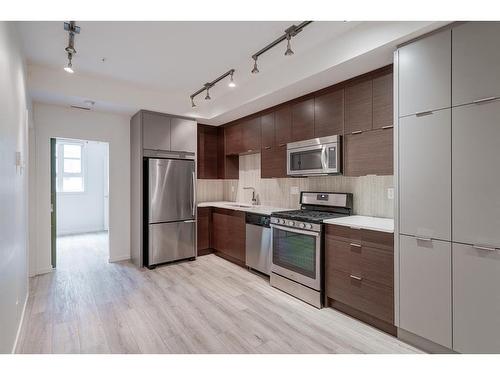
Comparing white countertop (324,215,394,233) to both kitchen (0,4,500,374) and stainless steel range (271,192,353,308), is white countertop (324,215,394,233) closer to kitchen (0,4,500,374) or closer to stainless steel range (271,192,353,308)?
kitchen (0,4,500,374)

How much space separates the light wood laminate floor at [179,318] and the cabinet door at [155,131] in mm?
1950

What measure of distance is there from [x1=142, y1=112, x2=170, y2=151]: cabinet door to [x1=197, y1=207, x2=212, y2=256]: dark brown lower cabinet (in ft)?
4.13

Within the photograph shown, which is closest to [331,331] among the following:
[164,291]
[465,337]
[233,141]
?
[465,337]

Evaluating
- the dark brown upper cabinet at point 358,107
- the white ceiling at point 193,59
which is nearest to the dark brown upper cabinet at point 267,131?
the white ceiling at point 193,59

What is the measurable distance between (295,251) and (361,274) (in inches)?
31.3

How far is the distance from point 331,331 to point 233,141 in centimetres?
334

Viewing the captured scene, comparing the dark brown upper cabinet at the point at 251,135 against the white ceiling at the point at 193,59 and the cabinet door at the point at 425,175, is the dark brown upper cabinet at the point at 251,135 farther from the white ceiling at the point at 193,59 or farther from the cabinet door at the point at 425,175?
the cabinet door at the point at 425,175

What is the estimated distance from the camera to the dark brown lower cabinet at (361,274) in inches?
89.2

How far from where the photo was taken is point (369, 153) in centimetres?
268

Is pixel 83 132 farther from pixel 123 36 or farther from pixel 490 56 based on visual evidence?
pixel 490 56

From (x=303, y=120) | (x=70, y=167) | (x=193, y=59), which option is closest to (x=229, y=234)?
(x=303, y=120)

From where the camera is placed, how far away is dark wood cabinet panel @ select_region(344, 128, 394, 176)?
2533 mm

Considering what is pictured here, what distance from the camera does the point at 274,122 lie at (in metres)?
3.84

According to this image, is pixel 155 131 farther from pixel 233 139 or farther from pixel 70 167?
pixel 70 167
